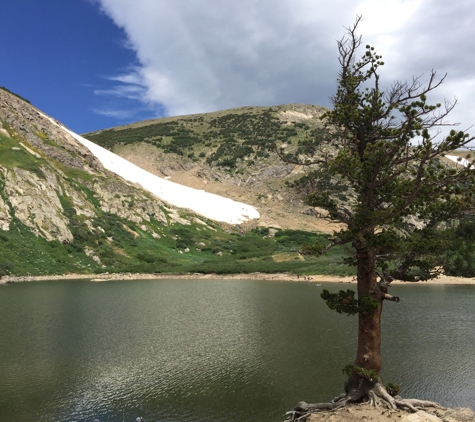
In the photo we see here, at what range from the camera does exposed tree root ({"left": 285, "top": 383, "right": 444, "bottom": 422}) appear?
430 inches

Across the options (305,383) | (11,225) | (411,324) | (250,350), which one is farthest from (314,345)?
(11,225)

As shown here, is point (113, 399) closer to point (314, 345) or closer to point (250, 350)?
point (250, 350)

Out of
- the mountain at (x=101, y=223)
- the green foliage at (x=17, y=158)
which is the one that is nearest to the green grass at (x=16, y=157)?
the green foliage at (x=17, y=158)

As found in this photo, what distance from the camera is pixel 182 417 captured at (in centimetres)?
1270

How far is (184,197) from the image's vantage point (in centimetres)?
9231

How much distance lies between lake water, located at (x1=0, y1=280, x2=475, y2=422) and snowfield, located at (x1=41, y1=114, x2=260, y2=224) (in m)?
54.7

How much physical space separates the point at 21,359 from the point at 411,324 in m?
23.6

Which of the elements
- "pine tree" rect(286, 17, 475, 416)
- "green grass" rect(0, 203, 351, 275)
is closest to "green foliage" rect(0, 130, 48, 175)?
"green grass" rect(0, 203, 351, 275)

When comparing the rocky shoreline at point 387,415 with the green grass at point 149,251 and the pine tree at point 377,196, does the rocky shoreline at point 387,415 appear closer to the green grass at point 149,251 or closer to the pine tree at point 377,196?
the pine tree at point 377,196

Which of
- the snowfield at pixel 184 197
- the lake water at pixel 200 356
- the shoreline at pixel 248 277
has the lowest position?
the lake water at pixel 200 356

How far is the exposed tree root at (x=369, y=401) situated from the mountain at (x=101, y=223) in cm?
4301

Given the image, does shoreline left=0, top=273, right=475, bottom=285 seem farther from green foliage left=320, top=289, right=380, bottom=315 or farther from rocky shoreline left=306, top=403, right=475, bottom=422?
rocky shoreline left=306, top=403, right=475, bottom=422

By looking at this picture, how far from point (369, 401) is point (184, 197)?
83.4 metres

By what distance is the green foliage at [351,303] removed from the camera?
37.3 ft
